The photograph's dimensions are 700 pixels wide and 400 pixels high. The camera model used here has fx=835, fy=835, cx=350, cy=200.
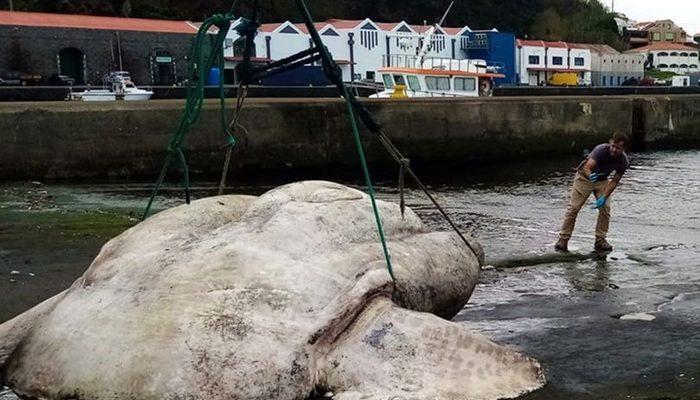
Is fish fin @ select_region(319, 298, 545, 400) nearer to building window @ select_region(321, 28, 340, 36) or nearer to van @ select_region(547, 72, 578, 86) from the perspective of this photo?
building window @ select_region(321, 28, 340, 36)

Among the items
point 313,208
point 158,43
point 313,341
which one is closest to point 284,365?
point 313,341

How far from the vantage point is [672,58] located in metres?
130

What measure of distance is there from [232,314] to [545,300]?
4202 millimetres

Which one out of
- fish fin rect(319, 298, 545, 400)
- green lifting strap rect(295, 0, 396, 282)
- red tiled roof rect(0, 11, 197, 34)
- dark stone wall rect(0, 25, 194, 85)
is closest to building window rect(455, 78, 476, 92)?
dark stone wall rect(0, 25, 194, 85)

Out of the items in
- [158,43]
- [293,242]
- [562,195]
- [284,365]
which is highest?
[158,43]

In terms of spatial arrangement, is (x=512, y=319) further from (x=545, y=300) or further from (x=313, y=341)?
(x=313, y=341)

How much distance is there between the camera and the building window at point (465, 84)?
123 ft

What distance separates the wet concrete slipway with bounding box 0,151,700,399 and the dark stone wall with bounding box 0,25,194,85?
99.0ft

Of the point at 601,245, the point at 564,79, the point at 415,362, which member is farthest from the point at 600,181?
the point at 564,79

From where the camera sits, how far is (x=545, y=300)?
768 cm

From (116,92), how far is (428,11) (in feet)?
232

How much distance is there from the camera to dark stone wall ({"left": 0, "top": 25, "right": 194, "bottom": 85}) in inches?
1745

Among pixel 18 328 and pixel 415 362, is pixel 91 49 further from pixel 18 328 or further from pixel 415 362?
pixel 415 362

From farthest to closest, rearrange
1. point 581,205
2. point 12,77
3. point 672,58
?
point 672,58 < point 12,77 < point 581,205
